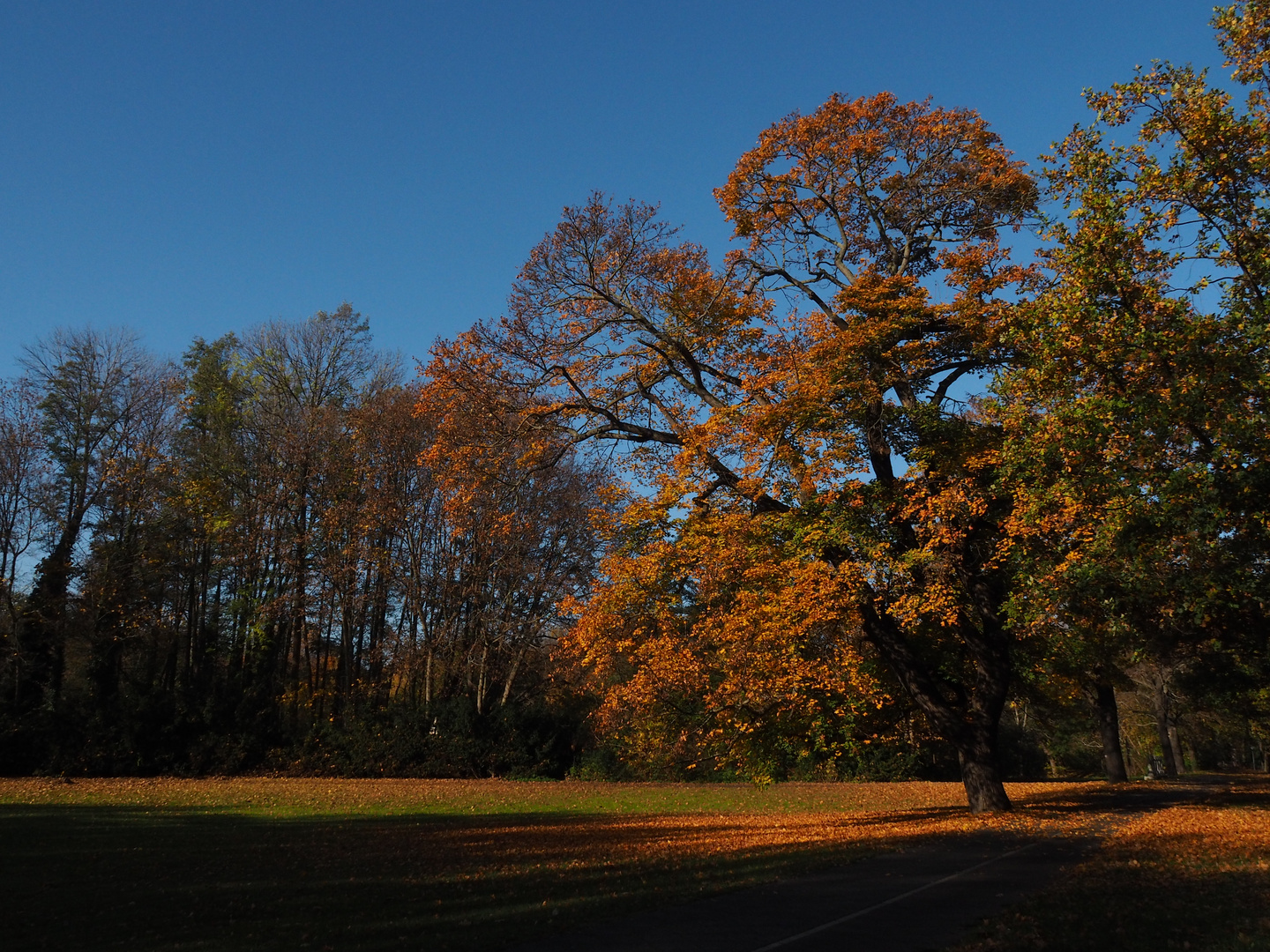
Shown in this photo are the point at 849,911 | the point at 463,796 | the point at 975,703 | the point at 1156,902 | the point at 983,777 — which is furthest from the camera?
the point at 463,796

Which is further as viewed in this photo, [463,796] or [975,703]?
[463,796]

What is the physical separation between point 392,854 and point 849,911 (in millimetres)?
6863

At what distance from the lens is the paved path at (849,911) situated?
6785 millimetres

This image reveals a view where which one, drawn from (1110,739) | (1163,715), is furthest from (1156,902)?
(1163,715)

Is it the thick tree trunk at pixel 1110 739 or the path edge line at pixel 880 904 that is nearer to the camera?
the path edge line at pixel 880 904

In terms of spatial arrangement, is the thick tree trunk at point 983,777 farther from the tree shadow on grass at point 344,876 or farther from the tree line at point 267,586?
the tree line at point 267,586

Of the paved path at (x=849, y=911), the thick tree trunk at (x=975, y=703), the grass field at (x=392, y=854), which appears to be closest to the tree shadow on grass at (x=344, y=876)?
the grass field at (x=392, y=854)

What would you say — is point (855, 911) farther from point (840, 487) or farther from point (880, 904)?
point (840, 487)

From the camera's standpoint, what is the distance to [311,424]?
32.9 metres

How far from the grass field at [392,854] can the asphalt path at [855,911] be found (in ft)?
1.74

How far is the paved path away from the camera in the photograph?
6785 millimetres

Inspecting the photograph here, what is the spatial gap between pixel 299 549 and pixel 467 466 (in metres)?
19.4

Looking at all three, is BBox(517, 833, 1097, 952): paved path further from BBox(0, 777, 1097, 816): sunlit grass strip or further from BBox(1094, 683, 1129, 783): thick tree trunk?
BBox(1094, 683, 1129, 783): thick tree trunk

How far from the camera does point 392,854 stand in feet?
39.1
